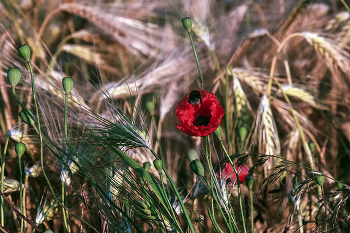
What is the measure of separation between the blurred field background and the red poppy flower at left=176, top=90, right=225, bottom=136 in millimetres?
68

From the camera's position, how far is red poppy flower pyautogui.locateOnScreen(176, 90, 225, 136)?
520mm

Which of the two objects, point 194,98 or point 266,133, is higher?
point 194,98

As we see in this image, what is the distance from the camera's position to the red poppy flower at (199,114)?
1.71 feet

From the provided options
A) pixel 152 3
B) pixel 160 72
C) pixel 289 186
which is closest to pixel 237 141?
pixel 289 186

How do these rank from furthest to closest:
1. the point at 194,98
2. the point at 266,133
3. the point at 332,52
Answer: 1. the point at 332,52
2. the point at 266,133
3. the point at 194,98

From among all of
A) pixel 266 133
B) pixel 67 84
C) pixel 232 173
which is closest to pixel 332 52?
pixel 266 133

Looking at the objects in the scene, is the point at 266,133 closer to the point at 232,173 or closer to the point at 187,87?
the point at 232,173

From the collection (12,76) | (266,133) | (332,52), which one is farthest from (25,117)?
(332,52)

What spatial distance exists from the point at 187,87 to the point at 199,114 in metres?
0.52

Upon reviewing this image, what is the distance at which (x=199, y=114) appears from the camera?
0.60m

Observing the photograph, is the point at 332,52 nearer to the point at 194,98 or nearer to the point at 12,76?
the point at 194,98

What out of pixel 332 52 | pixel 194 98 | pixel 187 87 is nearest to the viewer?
pixel 194 98

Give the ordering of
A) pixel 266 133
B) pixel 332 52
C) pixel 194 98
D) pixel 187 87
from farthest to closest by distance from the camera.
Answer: pixel 187 87 < pixel 332 52 < pixel 266 133 < pixel 194 98

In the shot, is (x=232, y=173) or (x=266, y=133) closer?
(x=232, y=173)
